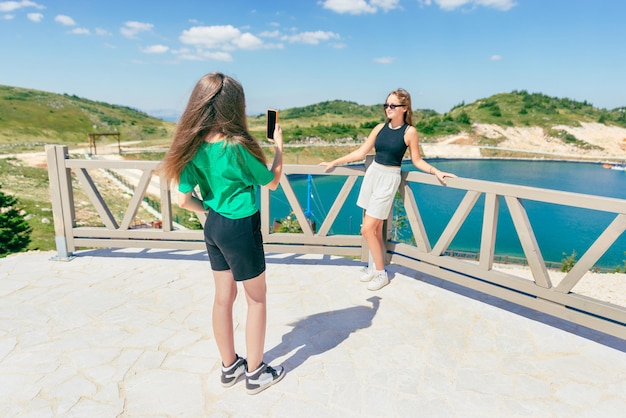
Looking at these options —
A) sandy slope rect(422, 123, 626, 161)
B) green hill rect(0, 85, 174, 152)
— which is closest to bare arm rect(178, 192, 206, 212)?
green hill rect(0, 85, 174, 152)

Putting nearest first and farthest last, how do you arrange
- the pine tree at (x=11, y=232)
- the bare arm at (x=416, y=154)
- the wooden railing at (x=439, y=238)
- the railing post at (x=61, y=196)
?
the wooden railing at (x=439, y=238) → the bare arm at (x=416, y=154) → the railing post at (x=61, y=196) → the pine tree at (x=11, y=232)

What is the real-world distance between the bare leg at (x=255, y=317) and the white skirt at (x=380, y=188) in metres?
1.96

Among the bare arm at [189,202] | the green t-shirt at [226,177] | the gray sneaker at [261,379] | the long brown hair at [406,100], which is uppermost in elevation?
the long brown hair at [406,100]

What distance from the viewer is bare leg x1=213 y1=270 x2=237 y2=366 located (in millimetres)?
2223

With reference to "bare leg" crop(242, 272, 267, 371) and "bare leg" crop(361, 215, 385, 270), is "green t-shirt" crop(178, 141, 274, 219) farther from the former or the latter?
"bare leg" crop(361, 215, 385, 270)

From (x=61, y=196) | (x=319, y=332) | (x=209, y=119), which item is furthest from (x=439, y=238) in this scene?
(x=61, y=196)

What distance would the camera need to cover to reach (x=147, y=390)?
2469mm

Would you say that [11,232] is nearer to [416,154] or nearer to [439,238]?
[439,238]

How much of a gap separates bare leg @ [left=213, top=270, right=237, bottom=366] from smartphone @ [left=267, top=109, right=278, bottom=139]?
0.82 meters

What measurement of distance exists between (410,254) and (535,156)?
261ft

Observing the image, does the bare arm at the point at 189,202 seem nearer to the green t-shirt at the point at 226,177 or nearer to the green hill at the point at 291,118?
the green t-shirt at the point at 226,177

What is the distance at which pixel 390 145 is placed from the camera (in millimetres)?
3707

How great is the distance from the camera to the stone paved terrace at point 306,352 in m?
2.37

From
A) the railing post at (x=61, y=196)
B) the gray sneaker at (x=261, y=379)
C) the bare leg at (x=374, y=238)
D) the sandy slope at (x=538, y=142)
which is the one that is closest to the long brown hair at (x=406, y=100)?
the bare leg at (x=374, y=238)
